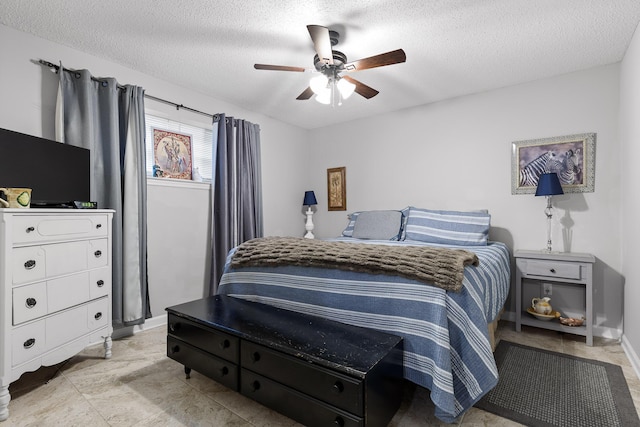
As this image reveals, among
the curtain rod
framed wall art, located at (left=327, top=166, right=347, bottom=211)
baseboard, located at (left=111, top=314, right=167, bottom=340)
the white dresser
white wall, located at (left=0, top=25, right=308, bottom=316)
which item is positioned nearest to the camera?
the white dresser

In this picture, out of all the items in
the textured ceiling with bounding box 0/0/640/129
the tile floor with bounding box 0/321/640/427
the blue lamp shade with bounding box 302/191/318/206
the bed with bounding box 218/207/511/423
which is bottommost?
the tile floor with bounding box 0/321/640/427

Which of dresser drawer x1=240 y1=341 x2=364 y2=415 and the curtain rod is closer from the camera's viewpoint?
dresser drawer x1=240 y1=341 x2=364 y2=415

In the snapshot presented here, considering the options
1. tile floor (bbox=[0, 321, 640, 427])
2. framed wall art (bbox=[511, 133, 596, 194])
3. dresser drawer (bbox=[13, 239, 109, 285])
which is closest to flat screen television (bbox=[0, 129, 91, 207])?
dresser drawer (bbox=[13, 239, 109, 285])

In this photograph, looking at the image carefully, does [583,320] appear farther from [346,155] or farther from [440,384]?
[346,155]

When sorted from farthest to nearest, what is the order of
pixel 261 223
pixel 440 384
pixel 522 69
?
pixel 261 223 < pixel 522 69 < pixel 440 384

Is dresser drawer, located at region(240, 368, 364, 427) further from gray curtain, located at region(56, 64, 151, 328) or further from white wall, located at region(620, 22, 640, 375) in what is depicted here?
white wall, located at region(620, 22, 640, 375)

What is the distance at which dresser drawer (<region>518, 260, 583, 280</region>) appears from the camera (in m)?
2.47

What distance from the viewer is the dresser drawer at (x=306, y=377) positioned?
1211 millimetres

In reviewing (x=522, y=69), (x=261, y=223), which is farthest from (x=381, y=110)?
(x=261, y=223)

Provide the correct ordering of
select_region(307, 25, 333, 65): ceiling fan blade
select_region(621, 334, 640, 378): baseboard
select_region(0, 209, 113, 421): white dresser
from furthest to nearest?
select_region(621, 334, 640, 378): baseboard, select_region(307, 25, 333, 65): ceiling fan blade, select_region(0, 209, 113, 421): white dresser

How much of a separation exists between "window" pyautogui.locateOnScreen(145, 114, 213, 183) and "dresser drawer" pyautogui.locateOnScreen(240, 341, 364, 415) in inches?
87.2


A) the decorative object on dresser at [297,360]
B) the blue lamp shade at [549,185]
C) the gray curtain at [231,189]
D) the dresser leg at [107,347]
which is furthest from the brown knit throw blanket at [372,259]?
the blue lamp shade at [549,185]

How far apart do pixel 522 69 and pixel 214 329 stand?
3243 mm

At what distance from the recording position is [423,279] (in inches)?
58.6
